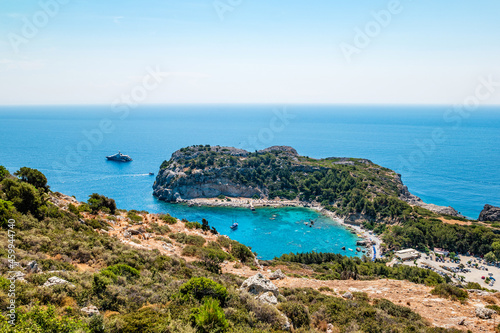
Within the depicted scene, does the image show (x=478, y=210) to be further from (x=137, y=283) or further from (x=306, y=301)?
(x=137, y=283)

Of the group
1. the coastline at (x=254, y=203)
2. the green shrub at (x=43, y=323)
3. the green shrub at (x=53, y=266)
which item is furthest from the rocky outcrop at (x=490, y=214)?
the green shrub at (x=43, y=323)

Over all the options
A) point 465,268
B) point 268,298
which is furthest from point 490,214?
point 268,298

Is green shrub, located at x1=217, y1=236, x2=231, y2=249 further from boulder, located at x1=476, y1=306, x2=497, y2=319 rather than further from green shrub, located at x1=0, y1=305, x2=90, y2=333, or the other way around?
green shrub, located at x1=0, y1=305, x2=90, y2=333

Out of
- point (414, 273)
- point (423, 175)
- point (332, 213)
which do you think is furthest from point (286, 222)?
point (423, 175)

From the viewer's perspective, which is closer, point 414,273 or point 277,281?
Answer: point 277,281

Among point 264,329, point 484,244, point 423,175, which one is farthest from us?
point 423,175

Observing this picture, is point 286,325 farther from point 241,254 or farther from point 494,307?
point 241,254

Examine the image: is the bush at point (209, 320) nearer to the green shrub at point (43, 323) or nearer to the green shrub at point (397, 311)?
the green shrub at point (43, 323)
